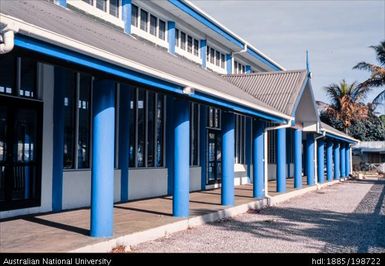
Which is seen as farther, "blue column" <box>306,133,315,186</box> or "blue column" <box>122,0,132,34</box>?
"blue column" <box>306,133,315,186</box>

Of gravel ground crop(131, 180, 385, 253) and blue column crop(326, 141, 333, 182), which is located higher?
blue column crop(326, 141, 333, 182)

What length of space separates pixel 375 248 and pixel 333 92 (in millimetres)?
36485

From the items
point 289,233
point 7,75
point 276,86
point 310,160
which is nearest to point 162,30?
point 276,86

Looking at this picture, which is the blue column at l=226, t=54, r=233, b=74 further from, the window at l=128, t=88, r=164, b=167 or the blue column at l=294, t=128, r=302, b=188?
the window at l=128, t=88, r=164, b=167

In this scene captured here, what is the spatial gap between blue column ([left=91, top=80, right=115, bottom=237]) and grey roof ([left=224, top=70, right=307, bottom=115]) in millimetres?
8490

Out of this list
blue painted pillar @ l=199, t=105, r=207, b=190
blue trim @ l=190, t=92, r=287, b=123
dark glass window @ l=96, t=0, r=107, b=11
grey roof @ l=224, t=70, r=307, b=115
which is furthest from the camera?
blue painted pillar @ l=199, t=105, r=207, b=190

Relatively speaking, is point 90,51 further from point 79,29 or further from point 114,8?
point 114,8

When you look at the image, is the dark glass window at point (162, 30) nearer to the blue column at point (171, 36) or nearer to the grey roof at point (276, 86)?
the blue column at point (171, 36)

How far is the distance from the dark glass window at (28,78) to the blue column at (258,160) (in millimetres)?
6848

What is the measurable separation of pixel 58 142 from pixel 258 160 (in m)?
6.23

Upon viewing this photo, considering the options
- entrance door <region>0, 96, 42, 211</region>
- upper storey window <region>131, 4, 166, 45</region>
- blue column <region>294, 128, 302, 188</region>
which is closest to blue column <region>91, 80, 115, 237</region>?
entrance door <region>0, 96, 42, 211</region>

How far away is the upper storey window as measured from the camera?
13.7 meters
